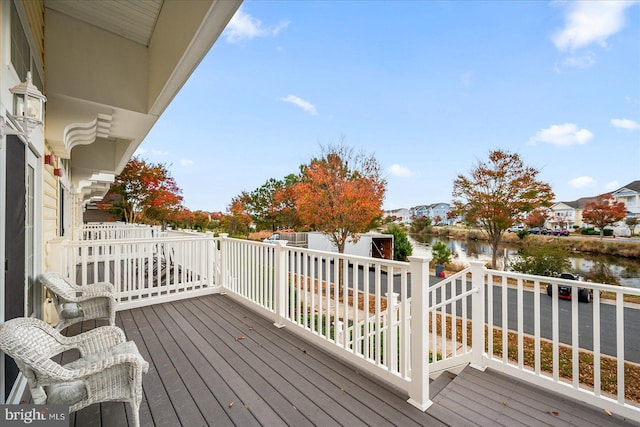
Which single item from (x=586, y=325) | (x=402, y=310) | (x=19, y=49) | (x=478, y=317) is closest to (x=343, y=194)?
(x=586, y=325)

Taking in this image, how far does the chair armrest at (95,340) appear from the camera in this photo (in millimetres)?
1908

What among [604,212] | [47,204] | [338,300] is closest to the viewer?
[338,300]

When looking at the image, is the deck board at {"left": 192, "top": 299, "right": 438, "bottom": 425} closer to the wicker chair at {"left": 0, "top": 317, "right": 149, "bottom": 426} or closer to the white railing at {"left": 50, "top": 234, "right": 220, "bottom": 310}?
the wicker chair at {"left": 0, "top": 317, "right": 149, "bottom": 426}

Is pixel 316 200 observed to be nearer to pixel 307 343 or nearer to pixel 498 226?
pixel 498 226

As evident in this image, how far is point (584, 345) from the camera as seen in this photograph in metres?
5.89

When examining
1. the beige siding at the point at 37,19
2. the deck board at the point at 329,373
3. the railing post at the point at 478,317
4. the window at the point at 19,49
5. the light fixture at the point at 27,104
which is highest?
the beige siding at the point at 37,19

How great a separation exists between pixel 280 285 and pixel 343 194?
8.91 metres

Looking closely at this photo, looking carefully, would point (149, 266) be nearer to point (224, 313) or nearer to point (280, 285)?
point (224, 313)

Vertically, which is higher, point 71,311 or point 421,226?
point 71,311

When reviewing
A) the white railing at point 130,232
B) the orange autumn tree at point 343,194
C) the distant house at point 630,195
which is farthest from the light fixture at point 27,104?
the distant house at point 630,195

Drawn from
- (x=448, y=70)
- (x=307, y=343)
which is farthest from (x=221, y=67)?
(x=307, y=343)

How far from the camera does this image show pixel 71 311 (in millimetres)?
2881

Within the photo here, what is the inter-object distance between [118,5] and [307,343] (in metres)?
4.11

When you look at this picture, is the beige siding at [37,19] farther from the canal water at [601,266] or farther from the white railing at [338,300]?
the canal water at [601,266]
